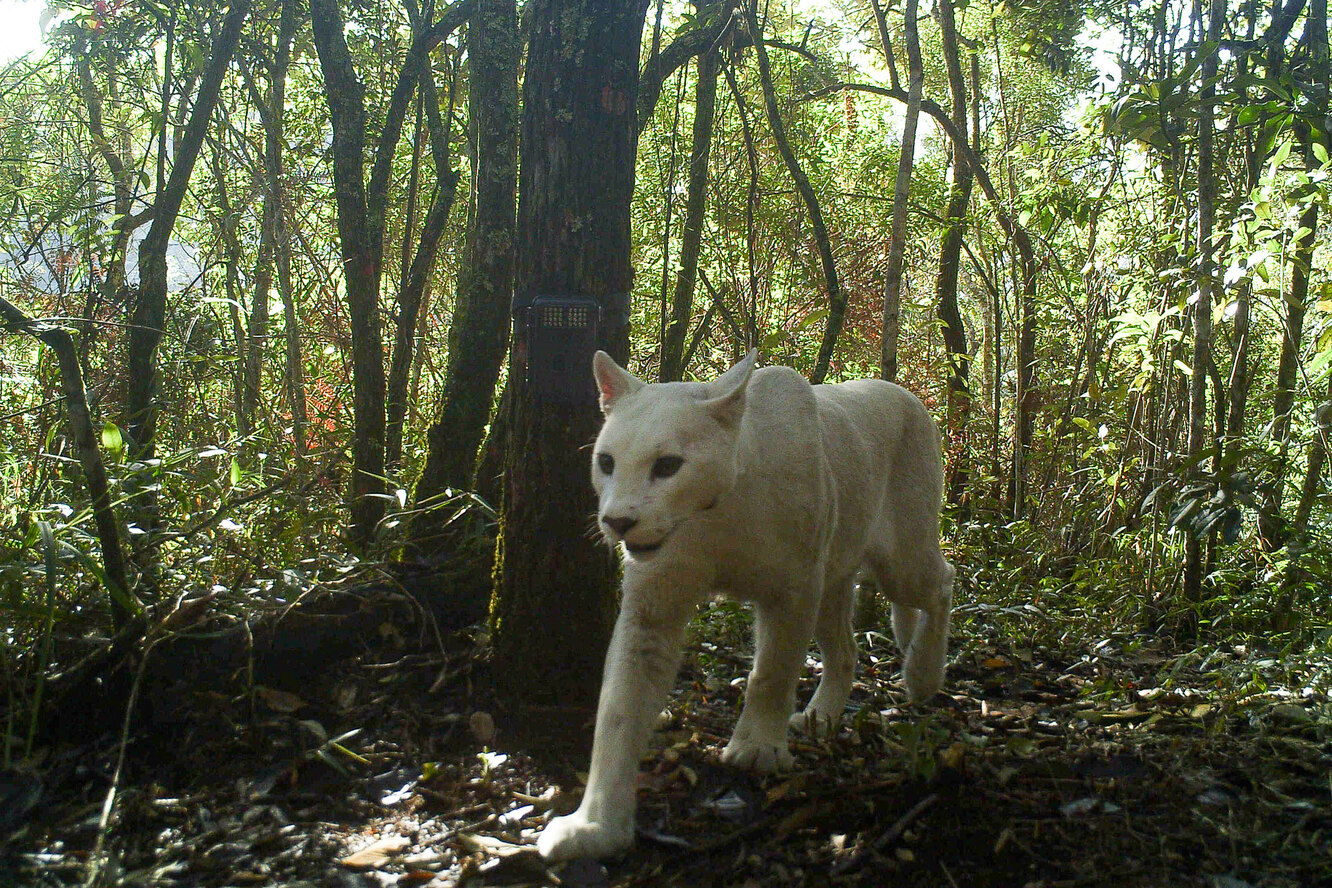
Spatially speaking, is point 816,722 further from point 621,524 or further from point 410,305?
point 410,305

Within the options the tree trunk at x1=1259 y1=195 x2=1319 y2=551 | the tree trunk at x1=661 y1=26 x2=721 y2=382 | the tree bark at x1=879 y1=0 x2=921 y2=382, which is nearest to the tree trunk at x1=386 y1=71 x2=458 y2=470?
the tree trunk at x1=661 y1=26 x2=721 y2=382

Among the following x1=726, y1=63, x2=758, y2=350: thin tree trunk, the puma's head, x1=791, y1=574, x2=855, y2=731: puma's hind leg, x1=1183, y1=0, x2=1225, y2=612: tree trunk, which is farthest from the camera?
x1=726, y1=63, x2=758, y2=350: thin tree trunk

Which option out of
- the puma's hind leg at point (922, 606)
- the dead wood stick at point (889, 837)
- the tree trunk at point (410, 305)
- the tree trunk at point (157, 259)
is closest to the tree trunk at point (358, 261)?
the tree trunk at point (410, 305)

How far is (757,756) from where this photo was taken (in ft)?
10.1

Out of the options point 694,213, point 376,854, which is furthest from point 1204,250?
point 376,854

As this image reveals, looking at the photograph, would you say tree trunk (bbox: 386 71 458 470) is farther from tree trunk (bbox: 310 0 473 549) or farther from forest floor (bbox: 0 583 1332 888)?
forest floor (bbox: 0 583 1332 888)

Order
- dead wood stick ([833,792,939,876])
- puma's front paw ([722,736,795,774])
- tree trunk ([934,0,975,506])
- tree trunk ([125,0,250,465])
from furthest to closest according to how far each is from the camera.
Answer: tree trunk ([934,0,975,506]) → tree trunk ([125,0,250,465]) → puma's front paw ([722,736,795,774]) → dead wood stick ([833,792,939,876])

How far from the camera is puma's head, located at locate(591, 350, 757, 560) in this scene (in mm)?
2568

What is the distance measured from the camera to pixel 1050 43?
6.57 metres

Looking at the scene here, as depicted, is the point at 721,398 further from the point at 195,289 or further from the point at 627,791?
the point at 195,289

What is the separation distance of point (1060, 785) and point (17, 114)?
7.42 meters

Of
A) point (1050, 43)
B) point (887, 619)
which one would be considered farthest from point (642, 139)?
point (887, 619)

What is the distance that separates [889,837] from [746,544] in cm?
89

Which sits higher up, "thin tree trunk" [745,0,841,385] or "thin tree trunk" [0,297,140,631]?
"thin tree trunk" [745,0,841,385]
